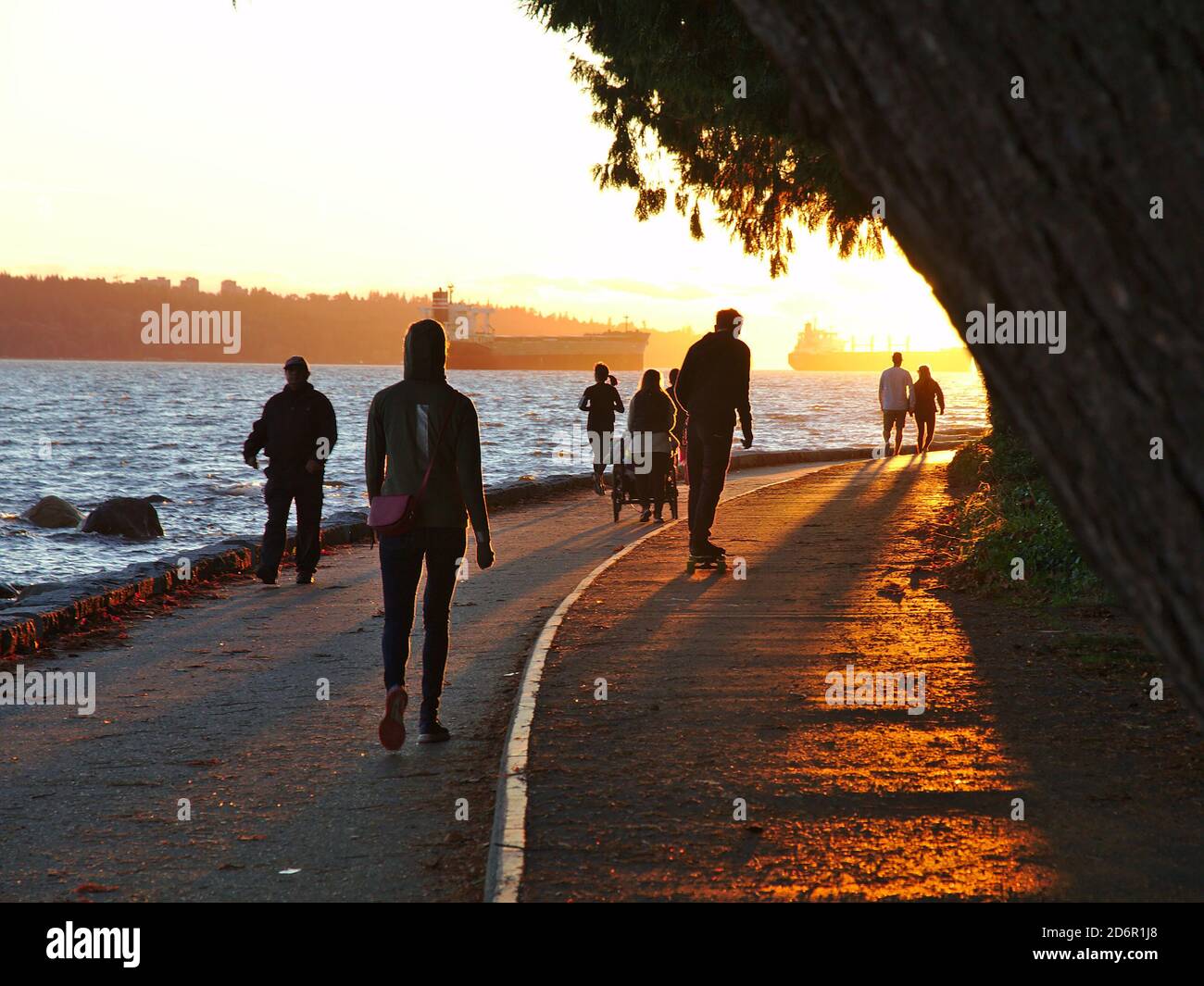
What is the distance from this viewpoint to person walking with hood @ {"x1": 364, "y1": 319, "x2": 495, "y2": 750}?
591 centimetres

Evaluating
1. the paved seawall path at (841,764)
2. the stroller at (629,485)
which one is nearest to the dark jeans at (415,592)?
the paved seawall path at (841,764)

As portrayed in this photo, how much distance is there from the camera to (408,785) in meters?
5.55

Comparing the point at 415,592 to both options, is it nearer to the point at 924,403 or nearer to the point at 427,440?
the point at 427,440

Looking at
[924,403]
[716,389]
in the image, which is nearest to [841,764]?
[716,389]

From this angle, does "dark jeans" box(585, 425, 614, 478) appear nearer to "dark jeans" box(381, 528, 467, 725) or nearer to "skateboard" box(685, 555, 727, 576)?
"skateboard" box(685, 555, 727, 576)

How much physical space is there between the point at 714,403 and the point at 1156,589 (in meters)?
8.45

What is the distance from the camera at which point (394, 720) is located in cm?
586

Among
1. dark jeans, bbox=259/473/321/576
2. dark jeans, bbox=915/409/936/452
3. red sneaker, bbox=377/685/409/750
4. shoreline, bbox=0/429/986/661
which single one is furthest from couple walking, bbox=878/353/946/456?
red sneaker, bbox=377/685/409/750

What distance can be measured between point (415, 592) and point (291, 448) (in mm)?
5734

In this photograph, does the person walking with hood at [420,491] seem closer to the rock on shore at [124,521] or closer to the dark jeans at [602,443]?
the dark jeans at [602,443]

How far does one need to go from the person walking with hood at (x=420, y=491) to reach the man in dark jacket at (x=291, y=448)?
5.36 meters

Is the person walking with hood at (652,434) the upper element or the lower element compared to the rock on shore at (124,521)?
upper

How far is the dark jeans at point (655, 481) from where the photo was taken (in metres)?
15.6

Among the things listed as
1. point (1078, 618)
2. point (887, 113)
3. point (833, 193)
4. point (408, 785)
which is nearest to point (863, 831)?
point (408, 785)
